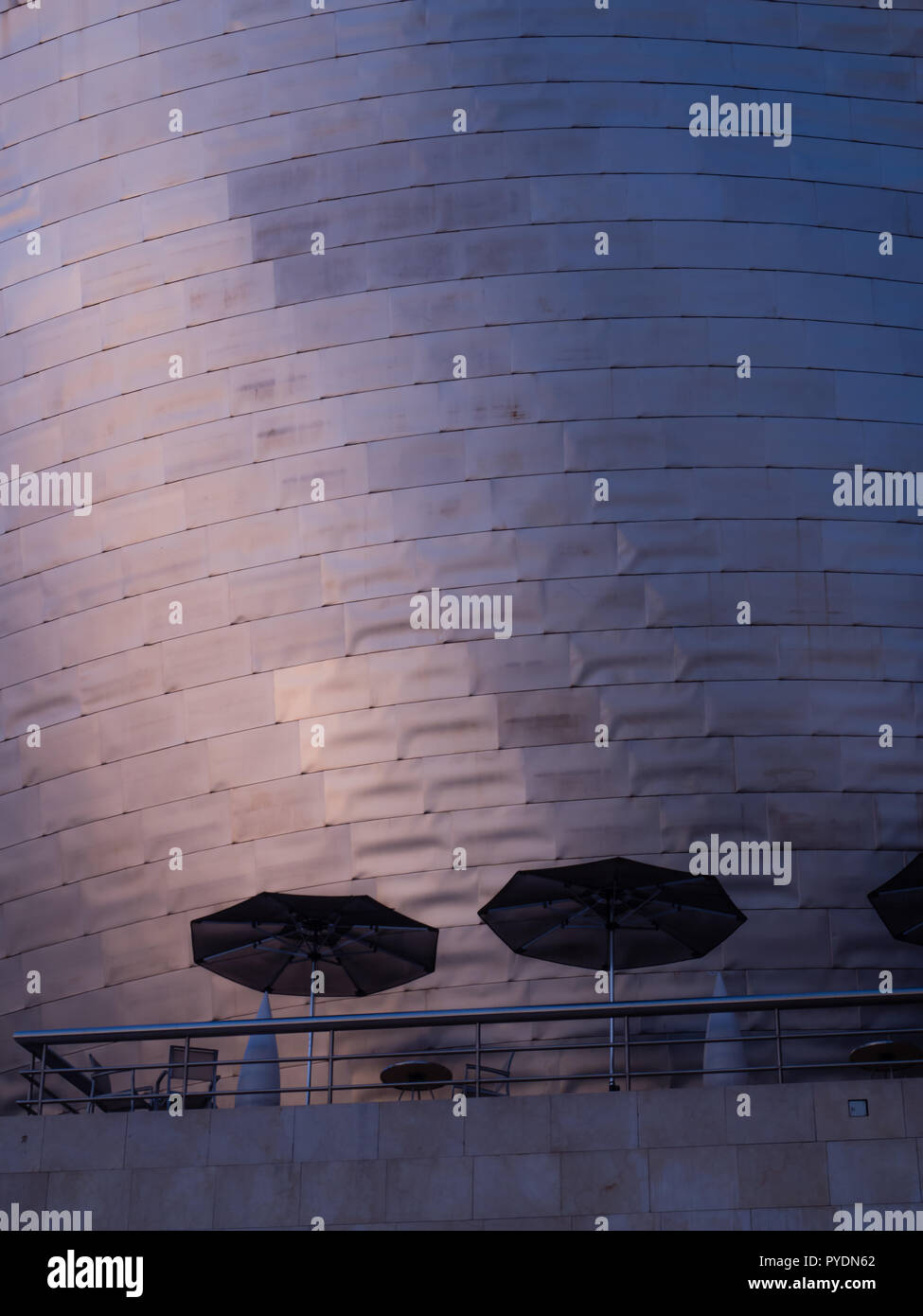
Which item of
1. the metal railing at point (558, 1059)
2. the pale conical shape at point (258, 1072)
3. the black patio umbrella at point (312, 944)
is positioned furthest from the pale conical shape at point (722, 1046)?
the pale conical shape at point (258, 1072)

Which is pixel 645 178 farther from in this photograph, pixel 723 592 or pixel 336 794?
pixel 336 794

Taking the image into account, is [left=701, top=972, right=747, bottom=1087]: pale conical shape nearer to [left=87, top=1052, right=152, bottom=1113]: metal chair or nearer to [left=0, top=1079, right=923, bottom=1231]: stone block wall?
[left=0, top=1079, right=923, bottom=1231]: stone block wall

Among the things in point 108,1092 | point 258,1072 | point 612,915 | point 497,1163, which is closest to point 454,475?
point 612,915

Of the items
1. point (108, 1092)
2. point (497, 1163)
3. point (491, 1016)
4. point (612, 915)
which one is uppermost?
point (612, 915)

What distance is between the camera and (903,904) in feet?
55.3

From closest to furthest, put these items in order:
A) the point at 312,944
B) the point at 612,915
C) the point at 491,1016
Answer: the point at 491,1016 < the point at 612,915 < the point at 312,944

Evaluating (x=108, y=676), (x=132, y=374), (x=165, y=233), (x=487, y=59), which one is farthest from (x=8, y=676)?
(x=487, y=59)

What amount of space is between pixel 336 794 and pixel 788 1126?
337 inches

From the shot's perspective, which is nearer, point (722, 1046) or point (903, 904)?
point (722, 1046)

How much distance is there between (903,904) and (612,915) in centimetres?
288

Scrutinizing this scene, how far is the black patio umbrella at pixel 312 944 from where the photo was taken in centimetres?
1658

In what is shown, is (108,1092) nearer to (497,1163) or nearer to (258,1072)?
(258,1072)

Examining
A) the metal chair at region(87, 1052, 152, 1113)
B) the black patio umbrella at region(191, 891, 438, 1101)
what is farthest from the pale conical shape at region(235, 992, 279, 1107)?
the metal chair at region(87, 1052, 152, 1113)

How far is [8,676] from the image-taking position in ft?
71.6
